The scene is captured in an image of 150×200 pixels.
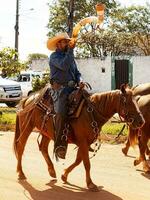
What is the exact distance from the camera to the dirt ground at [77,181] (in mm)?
7449

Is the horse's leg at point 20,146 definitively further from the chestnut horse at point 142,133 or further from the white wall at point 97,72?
the white wall at point 97,72

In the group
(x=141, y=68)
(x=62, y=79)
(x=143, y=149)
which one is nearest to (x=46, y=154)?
(x=62, y=79)

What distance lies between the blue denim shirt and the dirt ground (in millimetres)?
1775

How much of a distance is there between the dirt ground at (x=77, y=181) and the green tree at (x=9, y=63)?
9.04 meters

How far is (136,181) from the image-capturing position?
8352mm

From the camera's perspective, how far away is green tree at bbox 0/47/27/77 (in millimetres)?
19531

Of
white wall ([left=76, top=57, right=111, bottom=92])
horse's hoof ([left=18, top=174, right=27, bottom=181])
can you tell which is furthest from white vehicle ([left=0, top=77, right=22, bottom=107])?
horse's hoof ([left=18, top=174, right=27, bottom=181])

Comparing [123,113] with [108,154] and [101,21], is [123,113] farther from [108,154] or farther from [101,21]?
[108,154]

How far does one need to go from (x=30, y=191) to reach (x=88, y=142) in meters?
1.21

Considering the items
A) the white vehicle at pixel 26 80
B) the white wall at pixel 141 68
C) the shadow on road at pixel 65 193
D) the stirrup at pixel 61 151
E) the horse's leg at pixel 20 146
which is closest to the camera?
the shadow on road at pixel 65 193

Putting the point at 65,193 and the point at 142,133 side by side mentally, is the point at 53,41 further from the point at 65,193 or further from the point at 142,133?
the point at 142,133

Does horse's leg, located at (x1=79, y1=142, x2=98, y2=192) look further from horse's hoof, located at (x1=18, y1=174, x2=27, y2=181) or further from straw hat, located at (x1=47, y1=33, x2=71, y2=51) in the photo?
straw hat, located at (x1=47, y1=33, x2=71, y2=51)

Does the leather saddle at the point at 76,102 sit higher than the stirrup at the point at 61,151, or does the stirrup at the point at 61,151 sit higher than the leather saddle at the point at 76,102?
the leather saddle at the point at 76,102

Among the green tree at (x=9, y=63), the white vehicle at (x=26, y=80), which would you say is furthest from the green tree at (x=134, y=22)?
the green tree at (x=9, y=63)
